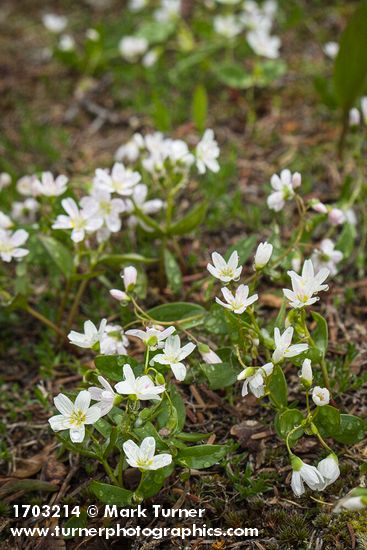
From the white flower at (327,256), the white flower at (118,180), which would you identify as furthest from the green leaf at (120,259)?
the white flower at (327,256)

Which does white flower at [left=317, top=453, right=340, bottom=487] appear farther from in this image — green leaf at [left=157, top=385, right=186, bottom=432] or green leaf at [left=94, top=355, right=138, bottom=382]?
green leaf at [left=94, top=355, right=138, bottom=382]

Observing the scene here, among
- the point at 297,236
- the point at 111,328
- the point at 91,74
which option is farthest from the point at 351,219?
the point at 91,74

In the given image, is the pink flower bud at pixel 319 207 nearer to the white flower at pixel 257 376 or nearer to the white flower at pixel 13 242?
the white flower at pixel 257 376

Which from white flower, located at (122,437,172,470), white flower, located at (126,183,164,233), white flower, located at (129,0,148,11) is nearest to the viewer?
white flower, located at (122,437,172,470)

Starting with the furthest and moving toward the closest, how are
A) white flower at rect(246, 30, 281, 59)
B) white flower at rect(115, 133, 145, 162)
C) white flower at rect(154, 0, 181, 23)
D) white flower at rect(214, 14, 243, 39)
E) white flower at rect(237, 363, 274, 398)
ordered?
white flower at rect(154, 0, 181, 23) → white flower at rect(214, 14, 243, 39) → white flower at rect(246, 30, 281, 59) → white flower at rect(115, 133, 145, 162) → white flower at rect(237, 363, 274, 398)

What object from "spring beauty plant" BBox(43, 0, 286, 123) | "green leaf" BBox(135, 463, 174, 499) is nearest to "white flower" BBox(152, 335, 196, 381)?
"green leaf" BBox(135, 463, 174, 499)

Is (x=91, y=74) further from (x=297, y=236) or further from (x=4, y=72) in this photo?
(x=297, y=236)
